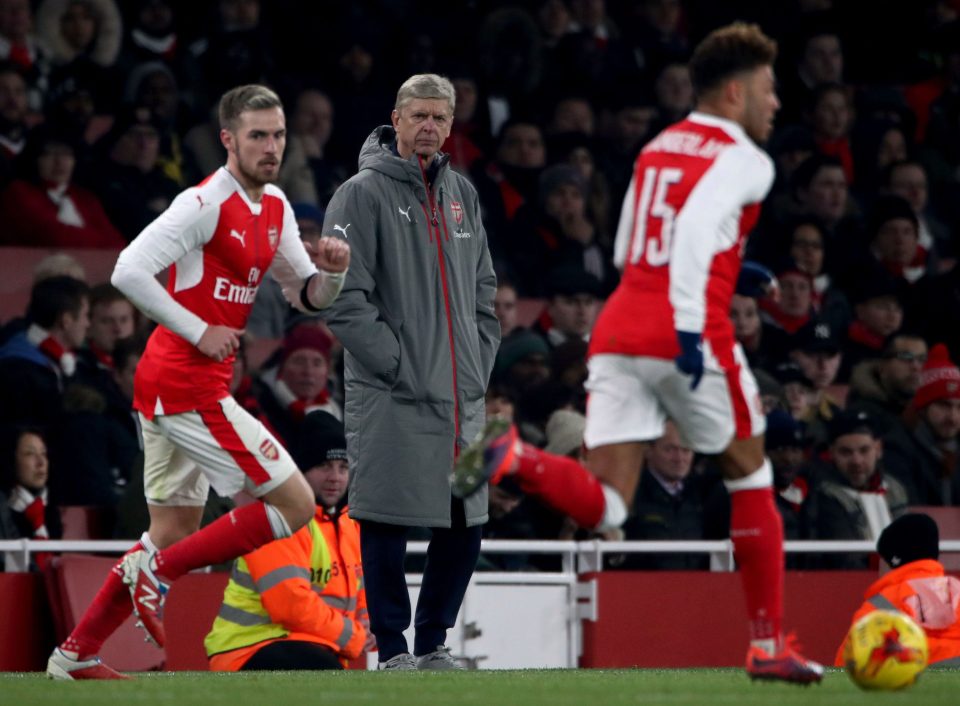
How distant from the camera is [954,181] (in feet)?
52.6

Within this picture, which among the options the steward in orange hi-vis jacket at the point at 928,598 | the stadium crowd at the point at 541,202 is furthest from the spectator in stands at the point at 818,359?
the steward in orange hi-vis jacket at the point at 928,598

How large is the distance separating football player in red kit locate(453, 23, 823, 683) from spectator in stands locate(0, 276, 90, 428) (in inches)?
186

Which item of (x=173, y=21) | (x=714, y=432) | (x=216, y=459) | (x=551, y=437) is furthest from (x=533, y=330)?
(x=714, y=432)

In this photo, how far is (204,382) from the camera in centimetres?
731

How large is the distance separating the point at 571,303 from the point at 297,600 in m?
4.70

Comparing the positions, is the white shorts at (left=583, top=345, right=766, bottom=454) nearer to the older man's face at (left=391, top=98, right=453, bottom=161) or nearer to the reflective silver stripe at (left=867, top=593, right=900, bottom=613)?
the older man's face at (left=391, top=98, right=453, bottom=161)

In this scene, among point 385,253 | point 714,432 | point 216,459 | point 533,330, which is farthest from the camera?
point 533,330

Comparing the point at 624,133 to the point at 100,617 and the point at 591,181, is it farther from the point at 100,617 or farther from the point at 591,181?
the point at 100,617

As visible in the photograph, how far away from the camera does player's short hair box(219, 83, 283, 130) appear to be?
7.45 meters

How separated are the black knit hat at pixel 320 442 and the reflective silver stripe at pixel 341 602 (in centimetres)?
66

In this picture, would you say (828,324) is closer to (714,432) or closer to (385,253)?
(385,253)

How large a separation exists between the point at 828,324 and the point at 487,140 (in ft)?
10.3

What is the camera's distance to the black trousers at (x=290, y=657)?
850 cm

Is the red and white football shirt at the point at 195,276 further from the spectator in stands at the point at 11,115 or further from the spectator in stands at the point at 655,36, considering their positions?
the spectator in stands at the point at 655,36
